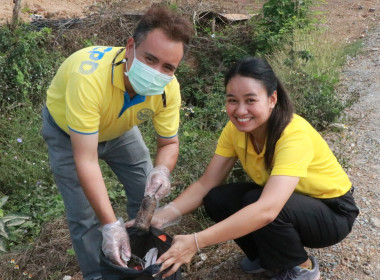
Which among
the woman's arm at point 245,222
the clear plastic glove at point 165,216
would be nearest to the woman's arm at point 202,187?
the clear plastic glove at point 165,216

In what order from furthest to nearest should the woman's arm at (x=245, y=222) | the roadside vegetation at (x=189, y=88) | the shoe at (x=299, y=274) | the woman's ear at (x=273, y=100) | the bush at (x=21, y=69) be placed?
the bush at (x=21, y=69) → the roadside vegetation at (x=189, y=88) → the shoe at (x=299, y=274) → the woman's ear at (x=273, y=100) → the woman's arm at (x=245, y=222)

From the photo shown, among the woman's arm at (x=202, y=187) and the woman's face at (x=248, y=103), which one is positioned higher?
the woman's face at (x=248, y=103)

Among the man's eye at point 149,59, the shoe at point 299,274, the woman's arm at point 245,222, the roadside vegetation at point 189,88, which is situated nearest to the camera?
the woman's arm at point 245,222

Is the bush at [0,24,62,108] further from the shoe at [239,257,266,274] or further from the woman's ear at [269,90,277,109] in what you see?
the woman's ear at [269,90,277,109]

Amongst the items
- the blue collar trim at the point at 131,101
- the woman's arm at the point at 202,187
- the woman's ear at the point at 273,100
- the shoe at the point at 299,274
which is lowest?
the shoe at the point at 299,274

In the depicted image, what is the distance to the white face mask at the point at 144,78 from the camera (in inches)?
83.1

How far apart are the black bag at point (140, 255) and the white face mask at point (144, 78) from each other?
25.5 inches

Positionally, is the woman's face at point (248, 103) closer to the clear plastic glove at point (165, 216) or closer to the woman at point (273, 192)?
the woman at point (273, 192)

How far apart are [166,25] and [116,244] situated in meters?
0.96

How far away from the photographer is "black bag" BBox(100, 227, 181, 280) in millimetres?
1869

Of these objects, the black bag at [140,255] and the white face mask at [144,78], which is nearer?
the black bag at [140,255]

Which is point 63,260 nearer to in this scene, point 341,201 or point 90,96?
point 90,96

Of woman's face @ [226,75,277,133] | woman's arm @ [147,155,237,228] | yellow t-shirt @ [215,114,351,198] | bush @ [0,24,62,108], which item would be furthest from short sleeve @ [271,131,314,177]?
bush @ [0,24,62,108]

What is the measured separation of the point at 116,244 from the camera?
2.04 meters
